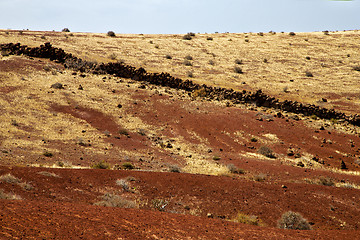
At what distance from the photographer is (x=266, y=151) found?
23.9 m

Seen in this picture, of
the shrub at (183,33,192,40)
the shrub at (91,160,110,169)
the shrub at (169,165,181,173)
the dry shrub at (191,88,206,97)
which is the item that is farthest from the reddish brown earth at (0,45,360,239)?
the shrub at (183,33,192,40)

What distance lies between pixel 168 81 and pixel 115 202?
87.7 feet

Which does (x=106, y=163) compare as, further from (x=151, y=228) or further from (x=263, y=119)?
(x=263, y=119)

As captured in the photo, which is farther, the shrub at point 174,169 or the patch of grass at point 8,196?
the shrub at point 174,169

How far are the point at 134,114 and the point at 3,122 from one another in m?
10.7

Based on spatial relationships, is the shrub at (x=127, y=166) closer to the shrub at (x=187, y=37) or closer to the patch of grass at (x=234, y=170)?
the patch of grass at (x=234, y=170)

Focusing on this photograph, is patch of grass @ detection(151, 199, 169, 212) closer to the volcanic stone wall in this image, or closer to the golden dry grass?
the volcanic stone wall

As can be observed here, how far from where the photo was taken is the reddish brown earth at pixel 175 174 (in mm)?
8961

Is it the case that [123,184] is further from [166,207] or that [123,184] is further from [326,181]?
[326,181]

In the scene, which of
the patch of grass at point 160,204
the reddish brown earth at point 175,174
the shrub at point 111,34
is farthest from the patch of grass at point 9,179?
the shrub at point 111,34

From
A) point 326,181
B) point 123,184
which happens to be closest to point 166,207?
point 123,184

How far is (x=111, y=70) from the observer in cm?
3847

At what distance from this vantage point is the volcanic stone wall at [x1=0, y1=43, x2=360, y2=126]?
3319 centimetres

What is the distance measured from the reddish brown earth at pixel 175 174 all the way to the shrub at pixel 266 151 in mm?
584
